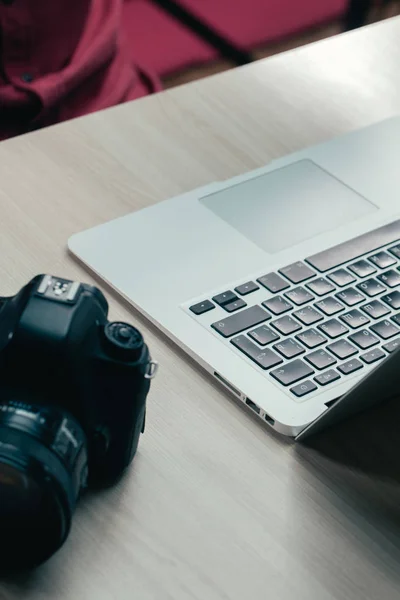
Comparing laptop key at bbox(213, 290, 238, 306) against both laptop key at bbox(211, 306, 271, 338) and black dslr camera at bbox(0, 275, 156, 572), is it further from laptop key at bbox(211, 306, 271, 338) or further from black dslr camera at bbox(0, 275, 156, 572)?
black dslr camera at bbox(0, 275, 156, 572)

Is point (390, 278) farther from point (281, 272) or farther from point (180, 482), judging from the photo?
point (180, 482)

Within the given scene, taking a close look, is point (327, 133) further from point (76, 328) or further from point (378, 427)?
point (76, 328)

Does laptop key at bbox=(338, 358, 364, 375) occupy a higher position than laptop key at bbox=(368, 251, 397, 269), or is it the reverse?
laptop key at bbox=(368, 251, 397, 269)

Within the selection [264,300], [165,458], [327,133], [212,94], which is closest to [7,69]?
[212,94]

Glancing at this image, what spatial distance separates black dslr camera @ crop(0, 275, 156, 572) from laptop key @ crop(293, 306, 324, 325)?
0.58ft

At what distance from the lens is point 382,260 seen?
2.64ft

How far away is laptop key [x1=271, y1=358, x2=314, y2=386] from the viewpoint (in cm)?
69

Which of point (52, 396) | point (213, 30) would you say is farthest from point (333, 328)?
point (213, 30)

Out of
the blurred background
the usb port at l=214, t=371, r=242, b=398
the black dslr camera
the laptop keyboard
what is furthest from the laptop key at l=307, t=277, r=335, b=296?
the blurred background

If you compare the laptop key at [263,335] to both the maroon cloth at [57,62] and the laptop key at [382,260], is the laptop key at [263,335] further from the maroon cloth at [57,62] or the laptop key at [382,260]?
the maroon cloth at [57,62]

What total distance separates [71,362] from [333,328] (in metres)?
0.25

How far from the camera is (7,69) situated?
1.36 meters

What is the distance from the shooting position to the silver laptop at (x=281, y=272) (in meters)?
0.70

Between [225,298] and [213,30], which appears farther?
[213,30]
